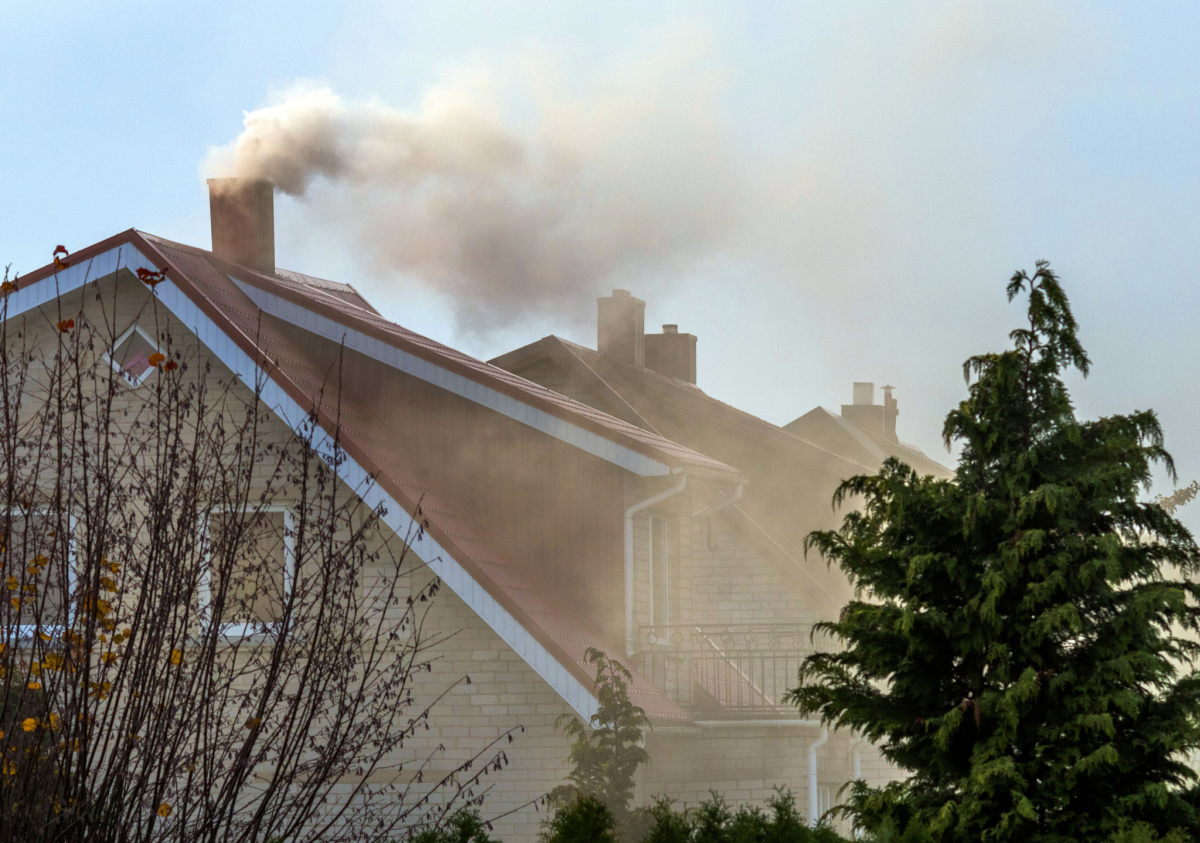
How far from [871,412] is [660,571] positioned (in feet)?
100

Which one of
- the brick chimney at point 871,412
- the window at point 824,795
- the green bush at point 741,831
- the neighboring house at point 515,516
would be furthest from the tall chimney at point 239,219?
the brick chimney at point 871,412

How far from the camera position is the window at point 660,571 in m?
15.5

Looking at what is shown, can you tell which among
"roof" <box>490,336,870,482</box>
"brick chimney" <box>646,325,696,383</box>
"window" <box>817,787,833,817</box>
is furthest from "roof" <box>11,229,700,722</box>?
"brick chimney" <box>646,325,696,383</box>

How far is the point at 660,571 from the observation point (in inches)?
619

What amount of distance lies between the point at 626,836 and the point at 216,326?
6.09 metres

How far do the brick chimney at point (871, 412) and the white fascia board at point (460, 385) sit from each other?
100ft

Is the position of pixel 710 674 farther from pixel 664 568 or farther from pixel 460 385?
pixel 460 385

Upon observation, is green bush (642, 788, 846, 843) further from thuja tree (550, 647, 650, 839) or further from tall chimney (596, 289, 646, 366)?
tall chimney (596, 289, 646, 366)

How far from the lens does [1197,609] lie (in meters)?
8.67

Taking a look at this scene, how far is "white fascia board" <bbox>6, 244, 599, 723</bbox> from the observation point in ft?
38.4

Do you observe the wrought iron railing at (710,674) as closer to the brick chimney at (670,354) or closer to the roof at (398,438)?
the roof at (398,438)

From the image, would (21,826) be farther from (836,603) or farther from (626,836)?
(836,603)

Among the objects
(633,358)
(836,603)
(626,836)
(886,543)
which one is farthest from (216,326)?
(633,358)

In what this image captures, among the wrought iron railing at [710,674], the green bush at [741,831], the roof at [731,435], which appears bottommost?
the green bush at [741,831]
